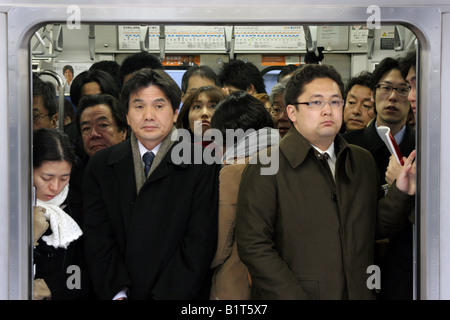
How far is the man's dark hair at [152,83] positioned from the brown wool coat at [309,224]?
548mm

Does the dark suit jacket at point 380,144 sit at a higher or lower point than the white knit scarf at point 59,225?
higher

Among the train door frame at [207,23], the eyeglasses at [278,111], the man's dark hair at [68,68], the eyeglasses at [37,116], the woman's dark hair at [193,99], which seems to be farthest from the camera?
the man's dark hair at [68,68]

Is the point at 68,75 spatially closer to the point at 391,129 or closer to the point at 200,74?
the point at 200,74

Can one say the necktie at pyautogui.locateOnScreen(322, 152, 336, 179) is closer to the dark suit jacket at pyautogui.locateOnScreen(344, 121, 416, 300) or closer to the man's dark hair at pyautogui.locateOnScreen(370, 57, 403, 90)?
the dark suit jacket at pyautogui.locateOnScreen(344, 121, 416, 300)

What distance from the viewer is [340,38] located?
4.71 meters

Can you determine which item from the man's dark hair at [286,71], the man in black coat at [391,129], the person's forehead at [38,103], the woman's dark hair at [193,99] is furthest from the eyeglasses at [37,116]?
the man's dark hair at [286,71]

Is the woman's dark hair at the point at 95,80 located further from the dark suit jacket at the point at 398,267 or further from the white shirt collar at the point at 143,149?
the dark suit jacket at the point at 398,267

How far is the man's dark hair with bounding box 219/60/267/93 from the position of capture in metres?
4.11

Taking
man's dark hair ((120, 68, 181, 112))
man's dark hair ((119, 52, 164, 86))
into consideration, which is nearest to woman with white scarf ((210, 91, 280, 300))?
man's dark hair ((120, 68, 181, 112))

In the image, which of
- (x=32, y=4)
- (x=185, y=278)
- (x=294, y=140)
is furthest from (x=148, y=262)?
(x=32, y=4)

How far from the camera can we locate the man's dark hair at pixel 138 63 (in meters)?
3.73

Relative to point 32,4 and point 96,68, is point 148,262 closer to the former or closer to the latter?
point 32,4

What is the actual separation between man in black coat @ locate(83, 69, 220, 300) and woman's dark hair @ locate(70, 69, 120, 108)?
790 mm
